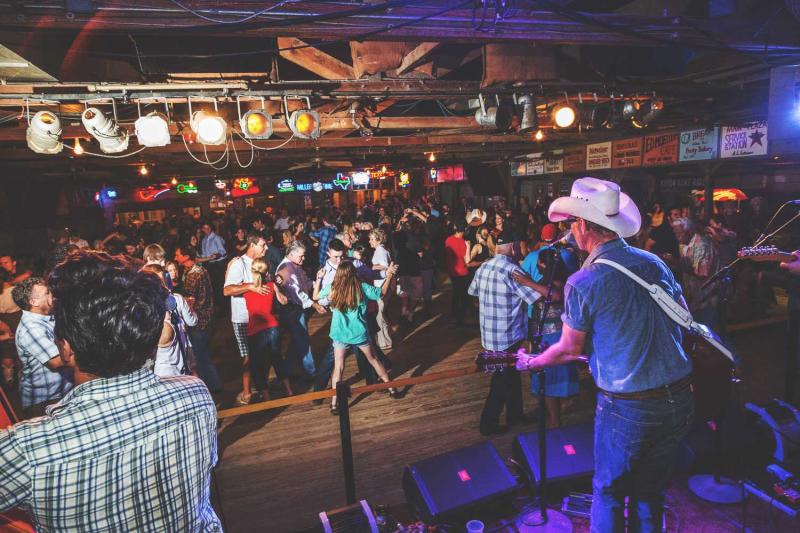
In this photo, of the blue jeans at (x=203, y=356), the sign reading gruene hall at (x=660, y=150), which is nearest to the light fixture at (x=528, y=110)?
the blue jeans at (x=203, y=356)

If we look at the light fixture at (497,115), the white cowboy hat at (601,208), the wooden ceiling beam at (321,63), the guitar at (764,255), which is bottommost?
the guitar at (764,255)

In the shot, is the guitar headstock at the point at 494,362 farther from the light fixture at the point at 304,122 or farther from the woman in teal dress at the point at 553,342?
the light fixture at the point at 304,122

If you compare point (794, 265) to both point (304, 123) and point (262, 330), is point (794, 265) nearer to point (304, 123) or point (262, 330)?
point (304, 123)

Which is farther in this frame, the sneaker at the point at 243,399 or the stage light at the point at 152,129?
the sneaker at the point at 243,399

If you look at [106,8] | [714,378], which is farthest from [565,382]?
[106,8]

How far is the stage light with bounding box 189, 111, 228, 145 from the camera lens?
16.5ft

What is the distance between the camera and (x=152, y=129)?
4.83 metres

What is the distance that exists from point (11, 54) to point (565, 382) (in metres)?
5.50

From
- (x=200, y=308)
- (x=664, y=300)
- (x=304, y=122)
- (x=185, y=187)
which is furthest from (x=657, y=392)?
(x=185, y=187)

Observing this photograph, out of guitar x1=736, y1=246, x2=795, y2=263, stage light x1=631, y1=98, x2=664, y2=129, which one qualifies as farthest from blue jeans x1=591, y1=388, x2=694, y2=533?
stage light x1=631, y1=98, x2=664, y2=129

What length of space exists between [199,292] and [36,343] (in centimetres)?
198

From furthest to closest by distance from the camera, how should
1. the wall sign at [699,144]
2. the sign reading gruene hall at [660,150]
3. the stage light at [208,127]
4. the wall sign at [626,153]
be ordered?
1. the wall sign at [626,153]
2. the sign reading gruene hall at [660,150]
3. the wall sign at [699,144]
4. the stage light at [208,127]

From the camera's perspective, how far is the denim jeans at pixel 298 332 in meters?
6.01

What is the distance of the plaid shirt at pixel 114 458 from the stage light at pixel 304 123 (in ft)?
14.0
